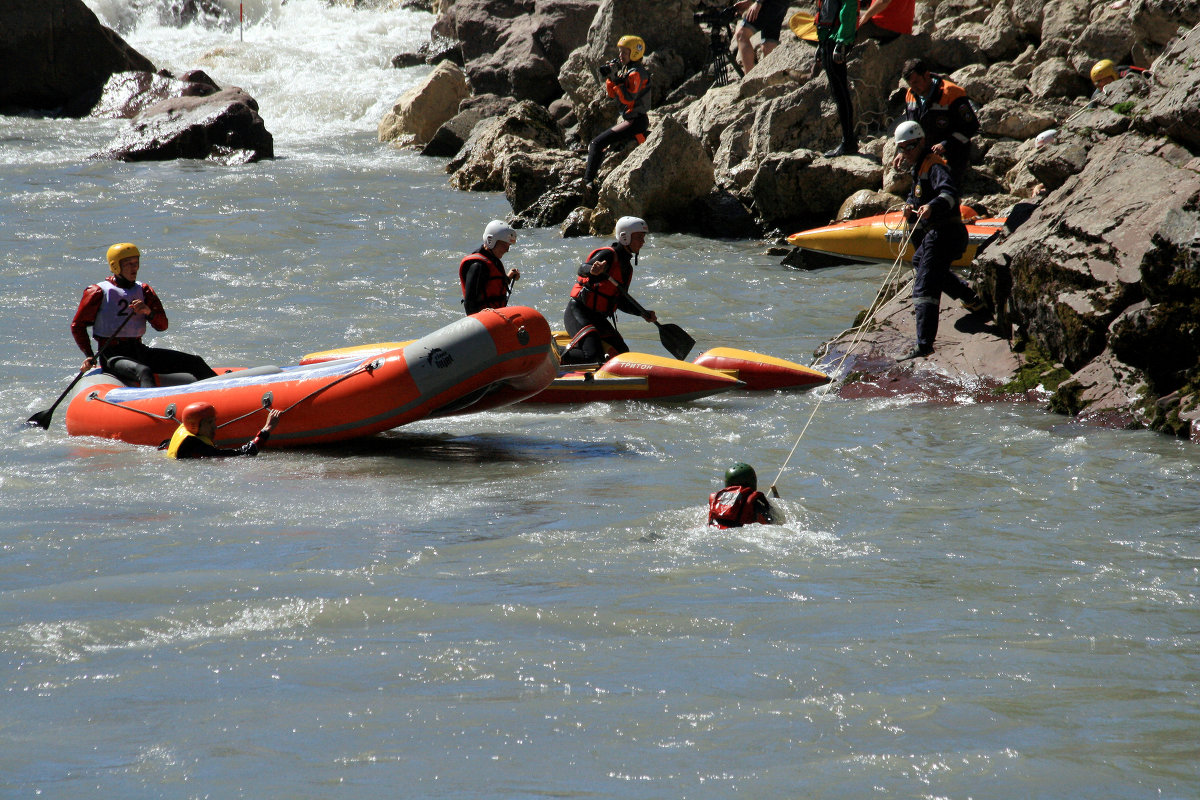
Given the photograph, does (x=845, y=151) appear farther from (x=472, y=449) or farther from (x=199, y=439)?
(x=199, y=439)

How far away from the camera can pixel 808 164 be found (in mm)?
12898

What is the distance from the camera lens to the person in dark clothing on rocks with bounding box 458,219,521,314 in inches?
301

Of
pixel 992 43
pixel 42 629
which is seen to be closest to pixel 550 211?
pixel 992 43

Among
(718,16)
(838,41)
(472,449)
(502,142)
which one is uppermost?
(718,16)

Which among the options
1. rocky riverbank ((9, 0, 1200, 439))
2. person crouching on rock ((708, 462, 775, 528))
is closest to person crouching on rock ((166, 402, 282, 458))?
person crouching on rock ((708, 462, 775, 528))

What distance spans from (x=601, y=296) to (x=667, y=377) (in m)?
0.94

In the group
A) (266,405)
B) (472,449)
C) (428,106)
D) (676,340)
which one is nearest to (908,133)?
(676,340)

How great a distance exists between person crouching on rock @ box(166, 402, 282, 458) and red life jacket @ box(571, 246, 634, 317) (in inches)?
106

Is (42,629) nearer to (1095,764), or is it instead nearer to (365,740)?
(365,740)

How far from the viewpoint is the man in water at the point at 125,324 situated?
287 inches

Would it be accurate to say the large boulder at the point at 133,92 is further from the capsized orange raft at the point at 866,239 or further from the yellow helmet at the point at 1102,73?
the yellow helmet at the point at 1102,73

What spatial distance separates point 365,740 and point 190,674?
723 millimetres

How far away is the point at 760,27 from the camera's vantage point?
16.5m

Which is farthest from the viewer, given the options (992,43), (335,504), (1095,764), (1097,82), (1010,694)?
(992,43)
